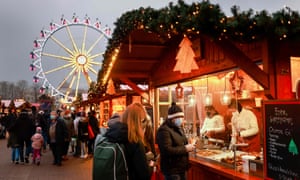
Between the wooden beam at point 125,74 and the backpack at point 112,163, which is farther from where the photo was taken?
the wooden beam at point 125,74

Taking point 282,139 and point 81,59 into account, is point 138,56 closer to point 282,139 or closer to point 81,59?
point 282,139

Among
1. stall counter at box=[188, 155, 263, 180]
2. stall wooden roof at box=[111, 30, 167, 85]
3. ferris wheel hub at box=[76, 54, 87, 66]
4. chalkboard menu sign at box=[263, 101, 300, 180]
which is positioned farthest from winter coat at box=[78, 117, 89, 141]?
ferris wheel hub at box=[76, 54, 87, 66]

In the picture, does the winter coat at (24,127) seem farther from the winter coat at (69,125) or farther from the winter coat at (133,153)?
the winter coat at (133,153)

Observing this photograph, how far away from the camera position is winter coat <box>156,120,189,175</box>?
436 centimetres

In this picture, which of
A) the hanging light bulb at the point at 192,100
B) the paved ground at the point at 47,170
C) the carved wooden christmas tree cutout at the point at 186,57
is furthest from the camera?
the hanging light bulb at the point at 192,100

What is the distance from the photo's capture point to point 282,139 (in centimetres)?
346

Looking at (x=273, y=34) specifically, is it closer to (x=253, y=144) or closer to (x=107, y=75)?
(x=253, y=144)

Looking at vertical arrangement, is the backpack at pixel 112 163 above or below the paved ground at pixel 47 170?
above

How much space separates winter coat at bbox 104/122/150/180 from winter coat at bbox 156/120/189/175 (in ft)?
3.98

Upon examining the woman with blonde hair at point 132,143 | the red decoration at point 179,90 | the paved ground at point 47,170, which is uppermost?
the red decoration at point 179,90

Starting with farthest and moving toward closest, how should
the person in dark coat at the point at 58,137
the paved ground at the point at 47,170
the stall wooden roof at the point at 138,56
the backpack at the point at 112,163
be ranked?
1. the person in dark coat at the point at 58,137
2. the paved ground at the point at 47,170
3. the stall wooden roof at the point at 138,56
4. the backpack at the point at 112,163

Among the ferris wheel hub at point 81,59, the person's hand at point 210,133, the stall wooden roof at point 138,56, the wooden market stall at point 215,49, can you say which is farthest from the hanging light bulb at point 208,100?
the ferris wheel hub at point 81,59

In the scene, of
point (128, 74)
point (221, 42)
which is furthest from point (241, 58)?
point (128, 74)

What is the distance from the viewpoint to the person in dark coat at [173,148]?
436cm
